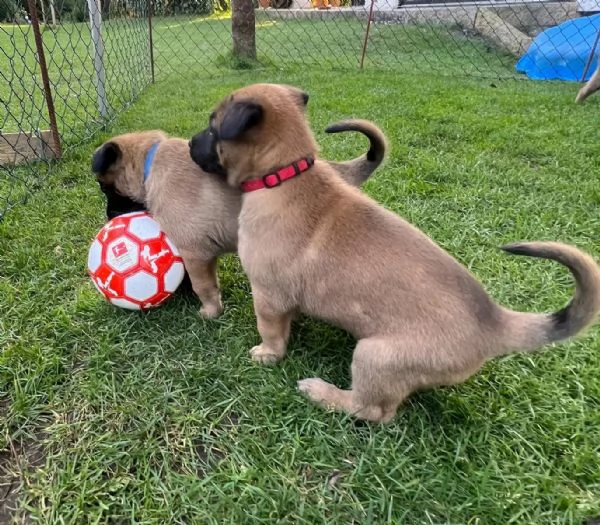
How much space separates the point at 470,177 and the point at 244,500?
3.83 meters

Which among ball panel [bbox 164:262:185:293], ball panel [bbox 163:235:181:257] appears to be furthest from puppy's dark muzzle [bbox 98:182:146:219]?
ball panel [bbox 164:262:185:293]

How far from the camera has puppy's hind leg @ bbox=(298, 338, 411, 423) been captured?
2131 millimetres

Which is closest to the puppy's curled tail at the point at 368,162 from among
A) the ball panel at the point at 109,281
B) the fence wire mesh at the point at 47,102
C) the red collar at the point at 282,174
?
the red collar at the point at 282,174

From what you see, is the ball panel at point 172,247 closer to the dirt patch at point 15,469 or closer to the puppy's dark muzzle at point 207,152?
the puppy's dark muzzle at point 207,152

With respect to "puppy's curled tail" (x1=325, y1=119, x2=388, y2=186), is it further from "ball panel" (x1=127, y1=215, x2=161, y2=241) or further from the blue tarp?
the blue tarp

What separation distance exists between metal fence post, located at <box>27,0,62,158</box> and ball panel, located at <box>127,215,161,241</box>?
8.13 ft

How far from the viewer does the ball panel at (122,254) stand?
281 cm

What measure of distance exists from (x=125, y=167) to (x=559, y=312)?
2.45 meters

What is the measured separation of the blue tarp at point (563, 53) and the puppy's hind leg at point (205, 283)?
9.87 metres

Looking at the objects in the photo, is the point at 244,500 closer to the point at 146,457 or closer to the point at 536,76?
the point at 146,457

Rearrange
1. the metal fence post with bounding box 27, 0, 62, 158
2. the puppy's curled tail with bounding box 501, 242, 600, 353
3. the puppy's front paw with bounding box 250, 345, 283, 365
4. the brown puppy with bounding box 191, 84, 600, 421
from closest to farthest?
the puppy's curled tail with bounding box 501, 242, 600, 353 → the brown puppy with bounding box 191, 84, 600, 421 → the puppy's front paw with bounding box 250, 345, 283, 365 → the metal fence post with bounding box 27, 0, 62, 158

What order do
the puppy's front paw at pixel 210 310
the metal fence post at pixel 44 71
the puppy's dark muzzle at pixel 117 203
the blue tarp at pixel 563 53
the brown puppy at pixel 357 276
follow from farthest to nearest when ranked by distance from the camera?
the blue tarp at pixel 563 53 → the metal fence post at pixel 44 71 → the puppy's dark muzzle at pixel 117 203 → the puppy's front paw at pixel 210 310 → the brown puppy at pixel 357 276

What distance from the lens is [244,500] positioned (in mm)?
2012

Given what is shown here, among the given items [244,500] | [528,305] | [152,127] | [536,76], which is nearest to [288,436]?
[244,500]
